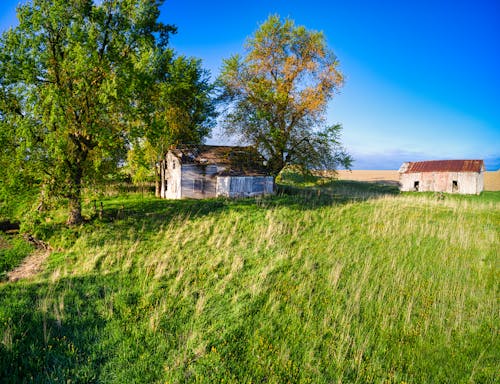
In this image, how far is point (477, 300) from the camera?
8172 millimetres

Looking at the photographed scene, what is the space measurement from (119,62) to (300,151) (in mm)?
16607

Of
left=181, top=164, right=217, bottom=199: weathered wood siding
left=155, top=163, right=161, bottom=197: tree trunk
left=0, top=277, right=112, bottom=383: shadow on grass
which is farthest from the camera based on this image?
left=155, top=163, right=161, bottom=197: tree trunk

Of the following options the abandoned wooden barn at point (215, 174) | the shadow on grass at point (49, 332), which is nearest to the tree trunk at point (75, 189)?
the shadow on grass at point (49, 332)

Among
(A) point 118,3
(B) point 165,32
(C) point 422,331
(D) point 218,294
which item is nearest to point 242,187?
(B) point 165,32

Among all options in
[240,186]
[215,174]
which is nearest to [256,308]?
[240,186]

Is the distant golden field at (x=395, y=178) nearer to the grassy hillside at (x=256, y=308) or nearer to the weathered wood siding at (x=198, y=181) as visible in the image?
the weathered wood siding at (x=198, y=181)

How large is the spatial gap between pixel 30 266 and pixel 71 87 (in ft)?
30.8

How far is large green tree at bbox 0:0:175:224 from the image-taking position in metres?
13.1

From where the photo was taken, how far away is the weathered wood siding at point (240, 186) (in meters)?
27.1

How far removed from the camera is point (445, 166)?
3966cm

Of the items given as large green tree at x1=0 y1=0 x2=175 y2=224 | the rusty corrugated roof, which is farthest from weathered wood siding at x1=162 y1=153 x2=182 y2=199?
the rusty corrugated roof

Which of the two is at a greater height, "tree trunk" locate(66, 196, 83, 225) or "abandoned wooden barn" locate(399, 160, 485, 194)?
"abandoned wooden barn" locate(399, 160, 485, 194)

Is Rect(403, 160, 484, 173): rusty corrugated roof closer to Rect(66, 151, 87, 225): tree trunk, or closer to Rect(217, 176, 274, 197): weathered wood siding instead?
Rect(217, 176, 274, 197): weathered wood siding

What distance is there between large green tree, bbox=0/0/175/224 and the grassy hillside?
353cm
